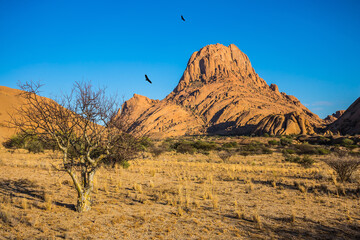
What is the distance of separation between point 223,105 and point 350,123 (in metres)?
68.9

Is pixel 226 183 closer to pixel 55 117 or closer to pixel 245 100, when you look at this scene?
pixel 55 117

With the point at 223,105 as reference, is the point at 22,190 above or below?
below

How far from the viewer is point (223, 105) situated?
440ft

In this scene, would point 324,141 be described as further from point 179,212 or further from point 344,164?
point 179,212

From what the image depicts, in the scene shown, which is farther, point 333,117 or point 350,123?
point 333,117

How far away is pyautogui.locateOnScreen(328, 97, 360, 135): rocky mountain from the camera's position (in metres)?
69.4

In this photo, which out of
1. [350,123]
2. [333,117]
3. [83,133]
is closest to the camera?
[83,133]

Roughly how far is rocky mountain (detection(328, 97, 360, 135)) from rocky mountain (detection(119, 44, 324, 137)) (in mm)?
8269

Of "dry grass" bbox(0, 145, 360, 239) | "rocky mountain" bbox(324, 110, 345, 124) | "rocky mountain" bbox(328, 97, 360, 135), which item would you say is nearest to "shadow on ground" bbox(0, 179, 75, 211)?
"dry grass" bbox(0, 145, 360, 239)

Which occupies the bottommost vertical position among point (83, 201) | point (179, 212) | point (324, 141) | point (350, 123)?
point (179, 212)

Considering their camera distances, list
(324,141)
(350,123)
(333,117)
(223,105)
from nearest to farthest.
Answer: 1. (324,141)
2. (350,123)
3. (223,105)
4. (333,117)

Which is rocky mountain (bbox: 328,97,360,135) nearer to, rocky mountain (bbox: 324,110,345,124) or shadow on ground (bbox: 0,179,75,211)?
shadow on ground (bbox: 0,179,75,211)

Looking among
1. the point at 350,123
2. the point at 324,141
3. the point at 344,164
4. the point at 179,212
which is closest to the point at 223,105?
the point at 350,123

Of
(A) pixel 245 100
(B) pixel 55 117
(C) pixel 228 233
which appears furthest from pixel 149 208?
(A) pixel 245 100
